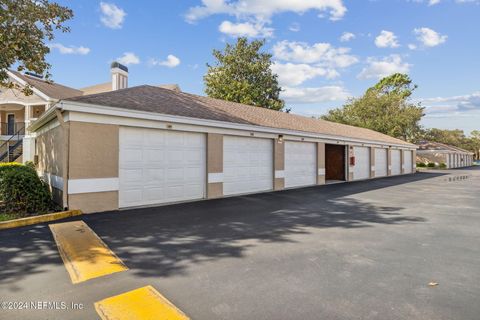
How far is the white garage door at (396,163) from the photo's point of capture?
24.8 meters

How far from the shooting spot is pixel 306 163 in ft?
49.9

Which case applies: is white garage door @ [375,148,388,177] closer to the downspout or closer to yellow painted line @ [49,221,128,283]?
the downspout

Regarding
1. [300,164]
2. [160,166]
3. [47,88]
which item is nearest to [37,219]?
[160,166]

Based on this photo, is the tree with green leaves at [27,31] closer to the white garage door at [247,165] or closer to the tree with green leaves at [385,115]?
the white garage door at [247,165]

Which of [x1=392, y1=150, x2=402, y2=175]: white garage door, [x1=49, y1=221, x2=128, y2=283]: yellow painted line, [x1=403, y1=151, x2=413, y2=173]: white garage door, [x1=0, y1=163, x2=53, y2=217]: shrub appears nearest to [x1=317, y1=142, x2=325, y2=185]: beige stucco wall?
[x1=392, y1=150, x2=402, y2=175]: white garage door

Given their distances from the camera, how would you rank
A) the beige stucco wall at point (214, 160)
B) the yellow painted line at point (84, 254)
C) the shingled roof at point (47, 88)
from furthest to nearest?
the shingled roof at point (47, 88)
the beige stucco wall at point (214, 160)
the yellow painted line at point (84, 254)

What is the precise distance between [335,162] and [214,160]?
38.4 feet

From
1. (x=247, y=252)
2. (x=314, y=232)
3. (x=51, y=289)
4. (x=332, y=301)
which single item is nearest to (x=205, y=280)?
(x=247, y=252)

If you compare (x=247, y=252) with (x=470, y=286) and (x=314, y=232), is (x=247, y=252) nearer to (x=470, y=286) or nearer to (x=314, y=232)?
(x=314, y=232)

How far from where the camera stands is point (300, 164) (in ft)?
48.5

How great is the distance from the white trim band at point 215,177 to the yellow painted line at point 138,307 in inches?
287

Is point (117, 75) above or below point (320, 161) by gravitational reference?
above

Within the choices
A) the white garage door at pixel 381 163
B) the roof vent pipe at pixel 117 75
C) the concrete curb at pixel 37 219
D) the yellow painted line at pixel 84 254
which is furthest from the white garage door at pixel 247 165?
Answer: the roof vent pipe at pixel 117 75

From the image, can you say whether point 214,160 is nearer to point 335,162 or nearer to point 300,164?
point 300,164
